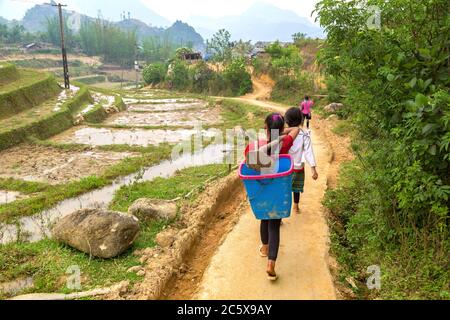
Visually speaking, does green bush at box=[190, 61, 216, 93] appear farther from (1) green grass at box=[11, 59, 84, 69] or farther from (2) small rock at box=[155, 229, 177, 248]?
(1) green grass at box=[11, 59, 84, 69]

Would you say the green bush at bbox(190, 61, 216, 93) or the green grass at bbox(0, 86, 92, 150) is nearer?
the green grass at bbox(0, 86, 92, 150)

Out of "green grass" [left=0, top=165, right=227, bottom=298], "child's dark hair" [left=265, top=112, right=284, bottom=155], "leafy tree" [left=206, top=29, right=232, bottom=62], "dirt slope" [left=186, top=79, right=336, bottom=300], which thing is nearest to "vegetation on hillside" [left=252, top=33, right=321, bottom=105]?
"leafy tree" [left=206, top=29, right=232, bottom=62]

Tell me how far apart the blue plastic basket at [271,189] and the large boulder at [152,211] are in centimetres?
250

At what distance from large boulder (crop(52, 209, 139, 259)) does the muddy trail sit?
35.8 inches

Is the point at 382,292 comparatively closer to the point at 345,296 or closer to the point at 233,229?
the point at 345,296

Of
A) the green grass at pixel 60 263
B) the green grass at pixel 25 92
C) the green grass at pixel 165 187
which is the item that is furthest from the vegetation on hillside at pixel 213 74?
the green grass at pixel 60 263

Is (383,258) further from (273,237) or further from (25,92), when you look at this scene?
(25,92)

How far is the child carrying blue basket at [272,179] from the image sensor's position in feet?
12.3

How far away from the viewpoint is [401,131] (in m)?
3.92

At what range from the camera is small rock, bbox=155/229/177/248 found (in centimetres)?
526

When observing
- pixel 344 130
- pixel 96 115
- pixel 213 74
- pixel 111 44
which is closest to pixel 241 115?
pixel 96 115

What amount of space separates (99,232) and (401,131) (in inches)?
150

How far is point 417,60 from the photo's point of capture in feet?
13.1

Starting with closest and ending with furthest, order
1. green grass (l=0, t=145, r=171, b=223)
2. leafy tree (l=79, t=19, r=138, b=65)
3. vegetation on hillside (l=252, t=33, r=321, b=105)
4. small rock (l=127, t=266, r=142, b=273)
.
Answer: small rock (l=127, t=266, r=142, b=273)
green grass (l=0, t=145, r=171, b=223)
vegetation on hillside (l=252, t=33, r=321, b=105)
leafy tree (l=79, t=19, r=138, b=65)
